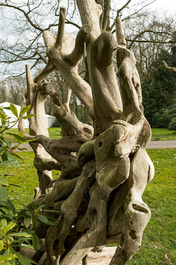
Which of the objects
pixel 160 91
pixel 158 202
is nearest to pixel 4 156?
pixel 158 202

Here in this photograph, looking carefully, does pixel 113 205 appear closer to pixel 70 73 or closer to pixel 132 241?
pixel 132 241

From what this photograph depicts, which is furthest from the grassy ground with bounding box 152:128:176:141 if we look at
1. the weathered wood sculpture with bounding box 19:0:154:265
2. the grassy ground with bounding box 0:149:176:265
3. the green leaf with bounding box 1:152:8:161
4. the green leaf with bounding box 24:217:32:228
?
the green leaf with bounding box 1:152:8:161

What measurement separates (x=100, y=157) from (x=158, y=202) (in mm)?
5007

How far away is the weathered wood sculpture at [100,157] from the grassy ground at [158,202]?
68 cm

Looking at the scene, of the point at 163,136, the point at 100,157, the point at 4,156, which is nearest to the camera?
the point at 4,156

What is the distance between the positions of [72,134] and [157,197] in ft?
15.5

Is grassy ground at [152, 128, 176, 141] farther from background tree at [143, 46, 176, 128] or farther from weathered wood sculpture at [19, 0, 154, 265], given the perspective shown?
weathered wood sculpture at [19, 0, 154, 265]

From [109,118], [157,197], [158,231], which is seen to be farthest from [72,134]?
[157,197]

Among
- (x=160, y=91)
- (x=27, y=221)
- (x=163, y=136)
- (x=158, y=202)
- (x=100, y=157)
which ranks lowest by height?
(x=158, y=202)

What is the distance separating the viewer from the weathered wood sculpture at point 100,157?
1.94 meters

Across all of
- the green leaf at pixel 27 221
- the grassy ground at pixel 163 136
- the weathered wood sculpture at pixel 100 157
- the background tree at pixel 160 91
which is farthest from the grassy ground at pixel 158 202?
the background tree at pixel 160 91

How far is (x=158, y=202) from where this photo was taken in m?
6.45

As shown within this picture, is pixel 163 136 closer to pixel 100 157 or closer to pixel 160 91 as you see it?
pixel 160 91

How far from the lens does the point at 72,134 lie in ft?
9.66
